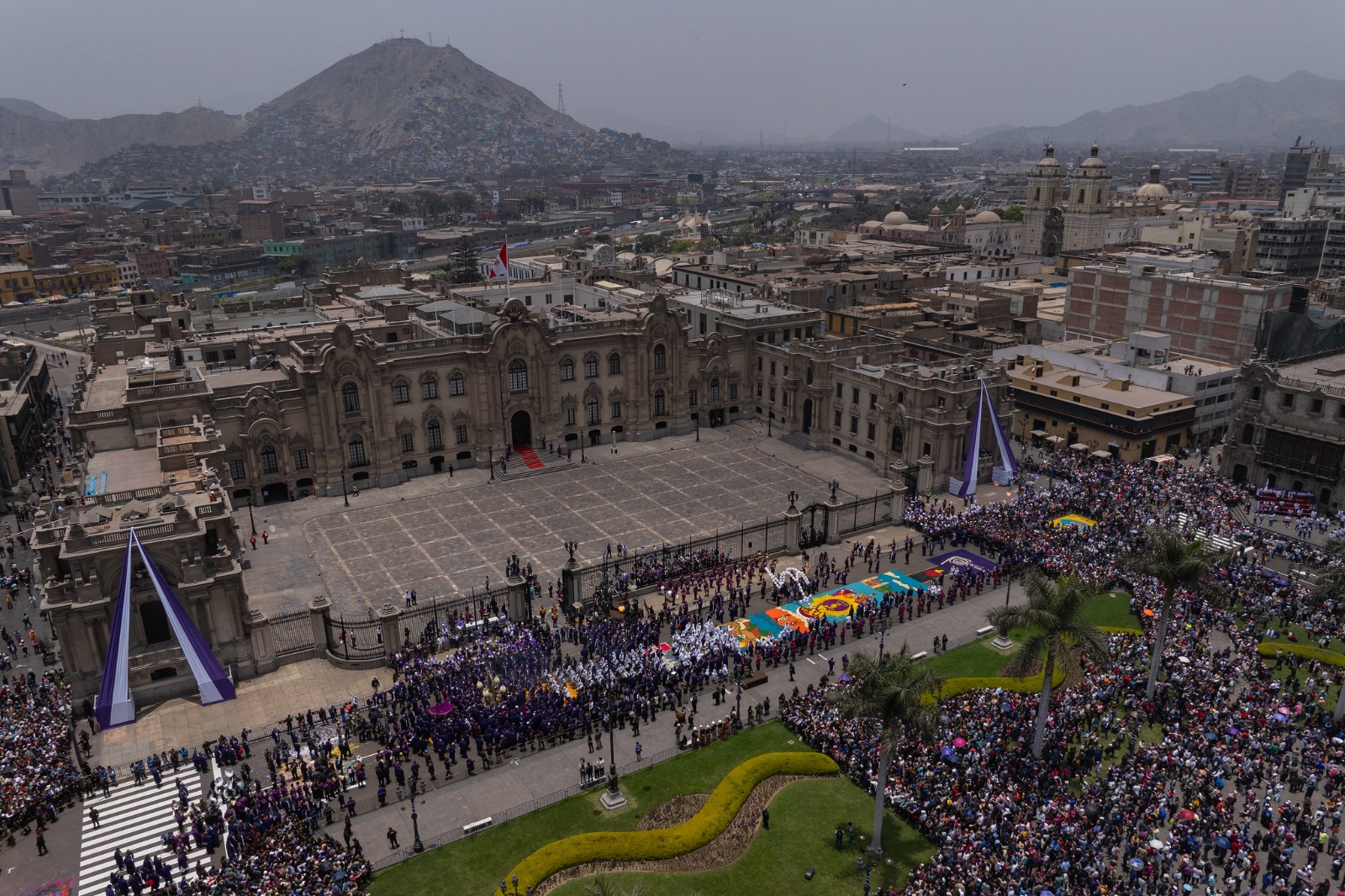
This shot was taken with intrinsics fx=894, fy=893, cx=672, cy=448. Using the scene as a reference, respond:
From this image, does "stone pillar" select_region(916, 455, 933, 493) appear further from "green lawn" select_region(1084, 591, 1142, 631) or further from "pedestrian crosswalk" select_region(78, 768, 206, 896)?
"pedestrian crosswalk" select_region(78, 768, 206, 896)

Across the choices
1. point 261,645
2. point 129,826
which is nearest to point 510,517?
point 261,645

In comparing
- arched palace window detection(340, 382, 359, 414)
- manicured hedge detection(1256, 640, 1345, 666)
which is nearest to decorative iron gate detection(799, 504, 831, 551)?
manicured hedge detection(1256, 640, 1345, 666)

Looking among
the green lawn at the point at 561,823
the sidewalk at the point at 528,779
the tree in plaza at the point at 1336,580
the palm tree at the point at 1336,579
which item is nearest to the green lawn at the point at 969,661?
the sidewalk at the point at 528,779

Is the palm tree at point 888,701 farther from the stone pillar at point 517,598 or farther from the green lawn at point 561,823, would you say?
the stone pillar at point 517,598

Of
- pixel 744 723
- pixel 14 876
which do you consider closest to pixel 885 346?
pixel 744 723

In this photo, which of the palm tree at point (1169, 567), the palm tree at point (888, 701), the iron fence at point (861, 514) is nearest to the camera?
the palm tree at point (888, 701)

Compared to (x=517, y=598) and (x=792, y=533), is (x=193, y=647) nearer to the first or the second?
(x=517, y=598)
